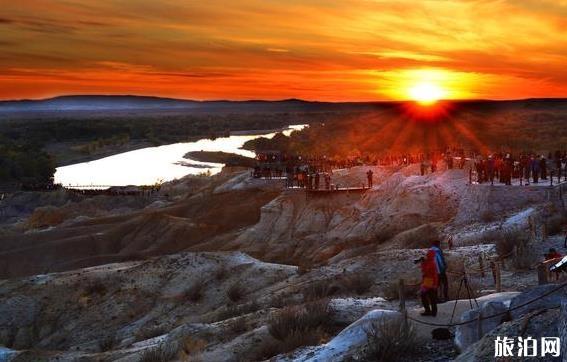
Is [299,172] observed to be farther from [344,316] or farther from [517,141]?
[517,141]

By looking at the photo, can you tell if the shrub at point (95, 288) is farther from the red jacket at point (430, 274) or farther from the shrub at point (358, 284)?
the red jacket at point (430, 274)

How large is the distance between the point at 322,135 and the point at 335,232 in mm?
88705

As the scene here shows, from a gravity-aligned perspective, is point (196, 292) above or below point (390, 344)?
below

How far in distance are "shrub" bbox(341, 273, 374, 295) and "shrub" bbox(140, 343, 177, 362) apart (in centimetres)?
631

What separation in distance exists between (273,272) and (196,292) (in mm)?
3034

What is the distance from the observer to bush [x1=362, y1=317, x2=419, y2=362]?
1085 cm

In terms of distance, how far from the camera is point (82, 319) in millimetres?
26125

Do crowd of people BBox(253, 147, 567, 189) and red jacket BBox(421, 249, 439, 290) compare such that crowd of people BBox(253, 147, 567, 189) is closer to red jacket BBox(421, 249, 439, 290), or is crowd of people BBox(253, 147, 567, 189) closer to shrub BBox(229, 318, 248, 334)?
shrub BBox(229, 318, 248, 334)

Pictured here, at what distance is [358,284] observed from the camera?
19.7m

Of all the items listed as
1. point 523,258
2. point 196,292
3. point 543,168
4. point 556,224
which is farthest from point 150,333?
point 543,168

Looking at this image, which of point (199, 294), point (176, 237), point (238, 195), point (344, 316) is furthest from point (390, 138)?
point (344, 316)

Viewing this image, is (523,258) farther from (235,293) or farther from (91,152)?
(91,152)

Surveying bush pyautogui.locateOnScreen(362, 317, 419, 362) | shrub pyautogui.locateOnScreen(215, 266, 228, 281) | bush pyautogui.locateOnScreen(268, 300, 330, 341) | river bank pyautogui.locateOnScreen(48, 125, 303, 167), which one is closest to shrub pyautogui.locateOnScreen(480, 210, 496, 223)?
shrub pyautogui.locateOnScreen(215, 266, 228, 281)

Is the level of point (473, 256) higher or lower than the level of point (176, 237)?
higher
